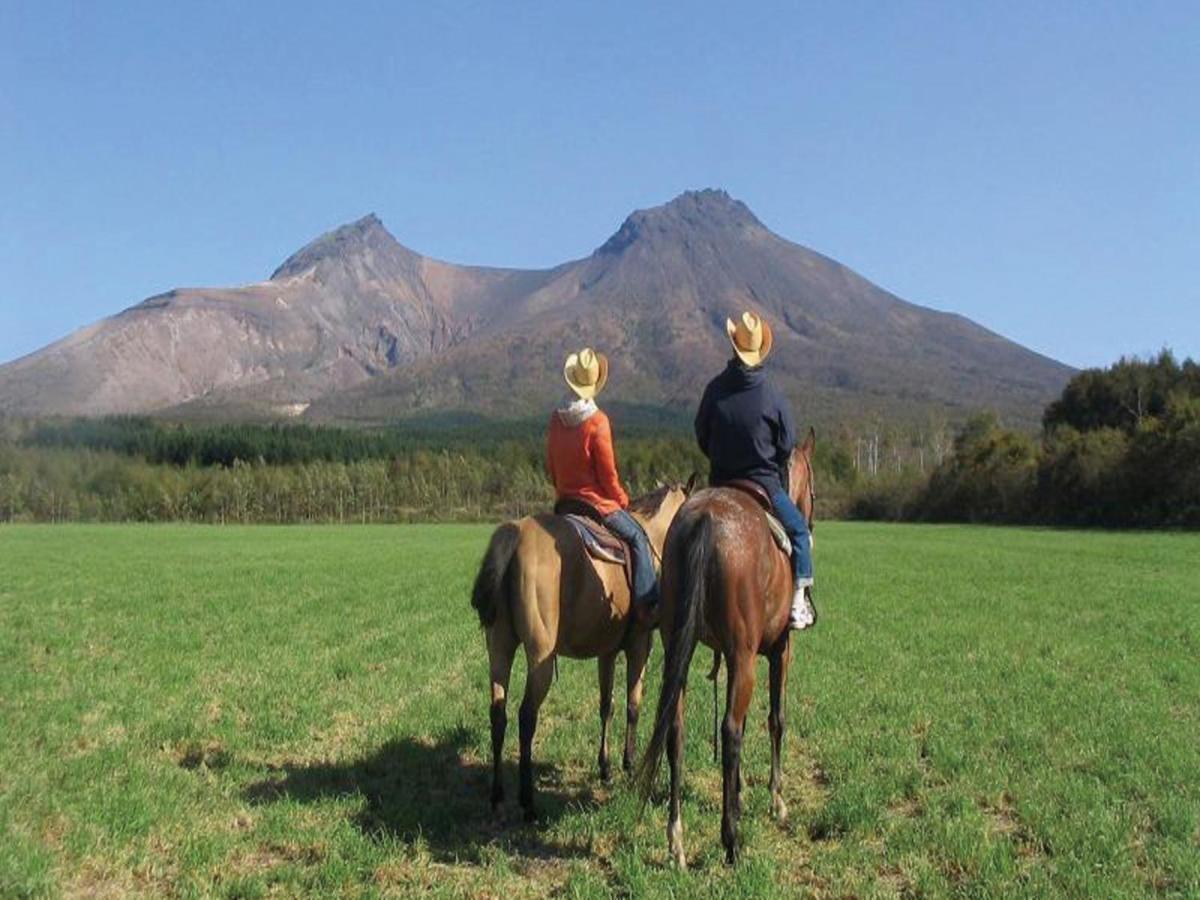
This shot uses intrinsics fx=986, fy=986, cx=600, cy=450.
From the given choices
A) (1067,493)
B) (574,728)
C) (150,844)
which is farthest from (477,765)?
(1067,493)

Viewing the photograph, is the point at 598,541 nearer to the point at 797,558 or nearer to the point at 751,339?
the point at 797,558

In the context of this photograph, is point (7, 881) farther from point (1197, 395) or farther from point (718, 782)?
point (1197, 395)

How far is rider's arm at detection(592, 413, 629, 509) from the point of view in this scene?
8.98 m

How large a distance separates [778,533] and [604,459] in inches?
70.5

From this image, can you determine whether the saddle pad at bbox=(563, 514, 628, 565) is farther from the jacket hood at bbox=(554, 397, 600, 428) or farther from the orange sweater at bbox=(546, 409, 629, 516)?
the jacket hood at bbox=(554, 397, 600, 428)

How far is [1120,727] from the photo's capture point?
1076cm

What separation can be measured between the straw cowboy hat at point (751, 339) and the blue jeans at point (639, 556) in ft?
5.97

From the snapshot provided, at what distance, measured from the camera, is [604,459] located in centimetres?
904

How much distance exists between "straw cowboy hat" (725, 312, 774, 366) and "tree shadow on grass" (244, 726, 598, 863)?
4106mm

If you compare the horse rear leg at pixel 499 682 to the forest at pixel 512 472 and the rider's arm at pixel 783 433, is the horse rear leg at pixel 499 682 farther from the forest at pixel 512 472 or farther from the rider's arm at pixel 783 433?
the forest at pixel 512 472

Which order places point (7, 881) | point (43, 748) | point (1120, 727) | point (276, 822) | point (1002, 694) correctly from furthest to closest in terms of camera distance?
point (1002, 694) < point (1120, 727) < point (43, 748) < point (276, 822) < point (7, 881)

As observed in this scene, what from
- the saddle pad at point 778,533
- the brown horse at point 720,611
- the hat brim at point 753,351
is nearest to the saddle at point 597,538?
the brown horse at point 720,611

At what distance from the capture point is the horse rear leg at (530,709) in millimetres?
8055

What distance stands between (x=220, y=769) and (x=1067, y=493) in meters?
80.1
